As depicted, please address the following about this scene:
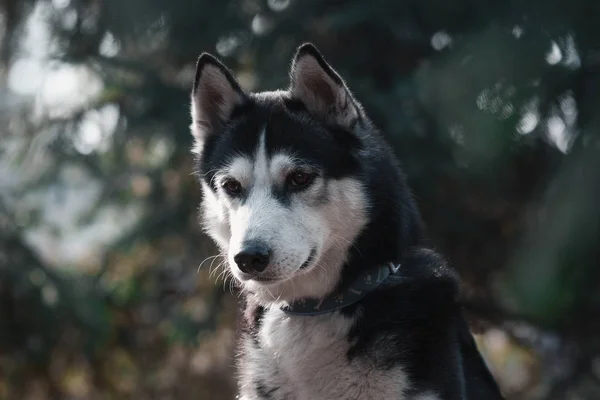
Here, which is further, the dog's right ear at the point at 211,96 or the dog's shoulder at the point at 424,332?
the dog's right ear at the point at 211,96

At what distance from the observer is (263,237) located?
2939 mm

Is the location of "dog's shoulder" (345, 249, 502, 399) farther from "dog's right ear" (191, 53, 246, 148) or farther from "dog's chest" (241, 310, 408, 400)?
"dog's right ear" (191, 53, 246, 148)

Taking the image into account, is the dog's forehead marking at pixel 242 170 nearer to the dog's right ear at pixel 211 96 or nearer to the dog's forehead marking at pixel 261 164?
the dog's forehead marking at pixel 261 164

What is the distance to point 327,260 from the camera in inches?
124

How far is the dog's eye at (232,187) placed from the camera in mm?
3275

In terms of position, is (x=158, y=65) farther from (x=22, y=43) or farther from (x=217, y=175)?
(x=217, y=175)

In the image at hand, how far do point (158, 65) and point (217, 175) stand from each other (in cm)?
272

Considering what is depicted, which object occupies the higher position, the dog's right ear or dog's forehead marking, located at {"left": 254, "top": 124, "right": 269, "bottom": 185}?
the dog's right ear

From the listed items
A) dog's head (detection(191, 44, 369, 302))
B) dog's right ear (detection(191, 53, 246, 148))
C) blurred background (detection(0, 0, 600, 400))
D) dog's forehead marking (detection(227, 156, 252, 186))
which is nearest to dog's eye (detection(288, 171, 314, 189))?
dog's head (detection(191, 44, 369, 302))

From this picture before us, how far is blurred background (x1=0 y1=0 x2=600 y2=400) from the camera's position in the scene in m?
4.45

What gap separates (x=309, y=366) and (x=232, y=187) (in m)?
0.78

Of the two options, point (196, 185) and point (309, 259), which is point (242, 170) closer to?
point (309, 259)

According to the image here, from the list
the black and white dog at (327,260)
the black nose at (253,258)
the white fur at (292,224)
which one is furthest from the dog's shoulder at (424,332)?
the black nose at (253,258)

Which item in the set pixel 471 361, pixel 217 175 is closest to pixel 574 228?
pixel 471 361
